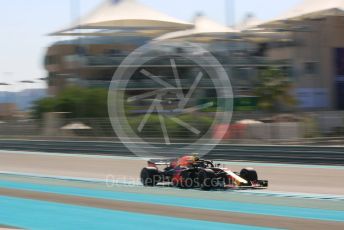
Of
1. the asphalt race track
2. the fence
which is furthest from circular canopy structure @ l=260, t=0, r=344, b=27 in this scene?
the asphalt race track

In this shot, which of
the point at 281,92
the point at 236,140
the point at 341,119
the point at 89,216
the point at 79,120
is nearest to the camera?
the point at 89,216

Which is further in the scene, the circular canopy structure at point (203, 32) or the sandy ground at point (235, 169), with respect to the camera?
the circular canopy structure at point (203, 32)

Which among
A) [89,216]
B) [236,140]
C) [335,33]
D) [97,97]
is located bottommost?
[89,216]

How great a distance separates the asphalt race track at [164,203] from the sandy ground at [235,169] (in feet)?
0.08

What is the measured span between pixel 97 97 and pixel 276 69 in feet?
58.1

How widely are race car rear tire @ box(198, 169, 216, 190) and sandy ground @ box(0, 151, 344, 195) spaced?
1.52 metres

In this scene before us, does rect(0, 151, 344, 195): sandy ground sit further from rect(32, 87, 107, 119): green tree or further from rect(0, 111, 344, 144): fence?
rect(32, 87, 107, 119): green tree

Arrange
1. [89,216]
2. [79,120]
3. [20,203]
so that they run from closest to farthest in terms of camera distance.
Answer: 1. [89,216]
2. [20,203]
3. [79,120]

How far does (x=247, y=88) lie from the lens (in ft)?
185

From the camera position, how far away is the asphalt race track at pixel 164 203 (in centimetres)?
890

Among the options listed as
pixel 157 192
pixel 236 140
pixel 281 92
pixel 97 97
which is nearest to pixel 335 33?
pixel 281 92

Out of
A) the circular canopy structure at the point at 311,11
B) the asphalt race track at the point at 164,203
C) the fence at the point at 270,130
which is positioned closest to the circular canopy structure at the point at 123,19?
the circular canopy structure at the point at 311,11

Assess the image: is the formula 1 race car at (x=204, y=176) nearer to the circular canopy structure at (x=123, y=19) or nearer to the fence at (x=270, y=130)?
the fence at (x=270, y=130)

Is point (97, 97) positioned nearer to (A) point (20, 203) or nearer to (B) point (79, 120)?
(B) point (79, 120)
